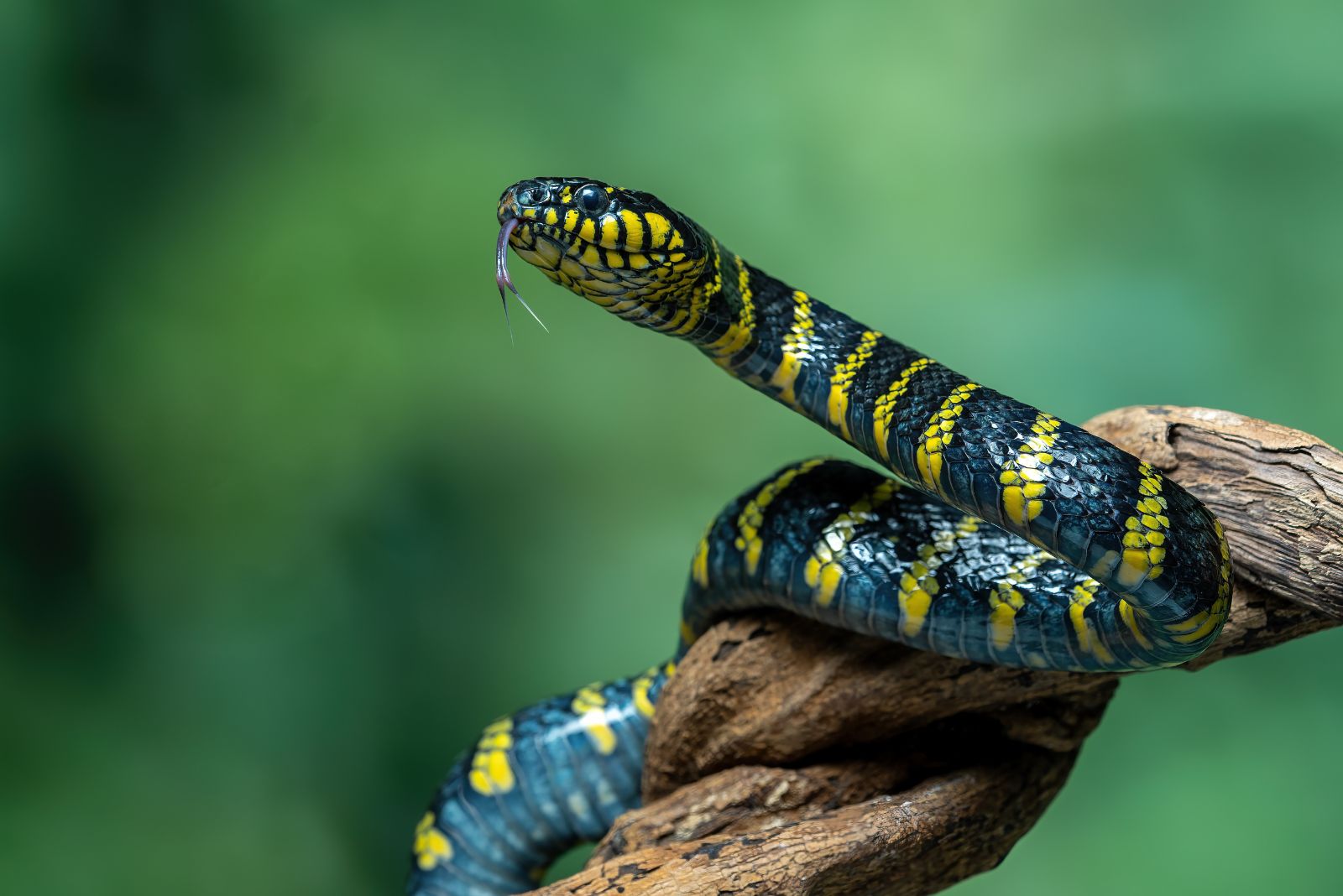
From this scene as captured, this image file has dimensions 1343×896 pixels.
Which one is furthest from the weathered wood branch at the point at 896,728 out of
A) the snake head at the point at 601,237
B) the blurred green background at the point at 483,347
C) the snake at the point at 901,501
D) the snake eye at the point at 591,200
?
the blurred green background at the point at 483,347

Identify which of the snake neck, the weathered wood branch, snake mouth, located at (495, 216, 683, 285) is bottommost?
the weathered wood branch

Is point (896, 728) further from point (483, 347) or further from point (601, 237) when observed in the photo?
point (483, 347)

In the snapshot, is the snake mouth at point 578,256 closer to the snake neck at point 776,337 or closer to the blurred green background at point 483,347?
the snake neck at point 776,337

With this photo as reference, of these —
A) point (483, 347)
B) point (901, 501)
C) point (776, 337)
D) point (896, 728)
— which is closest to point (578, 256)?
point (776, 337)

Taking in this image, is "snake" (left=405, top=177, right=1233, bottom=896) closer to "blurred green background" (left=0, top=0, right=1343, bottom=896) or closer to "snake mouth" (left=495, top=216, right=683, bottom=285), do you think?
"snake mouth" (left=495, top=216, right=683, bottom=285)

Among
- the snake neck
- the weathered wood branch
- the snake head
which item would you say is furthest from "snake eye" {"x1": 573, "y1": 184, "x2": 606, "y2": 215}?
the weathered wood branch

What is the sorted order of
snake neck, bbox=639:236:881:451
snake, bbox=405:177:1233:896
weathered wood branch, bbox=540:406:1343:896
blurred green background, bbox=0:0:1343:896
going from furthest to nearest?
blurred green background, bbox=0:0:1343:896
snake neck, bbox=639:236:881:451
weathered wood branch, bbox=540:406:1343:896
snake, bbox=405:177:1233:896

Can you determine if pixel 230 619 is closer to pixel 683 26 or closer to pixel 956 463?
pixel 683 26
